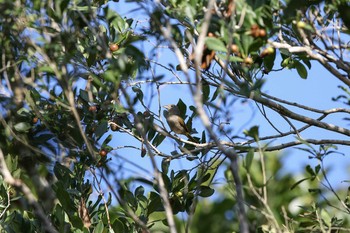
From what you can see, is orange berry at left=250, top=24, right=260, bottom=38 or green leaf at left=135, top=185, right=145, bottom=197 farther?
green leaf at left=135, top=185, right=145, bottom=197

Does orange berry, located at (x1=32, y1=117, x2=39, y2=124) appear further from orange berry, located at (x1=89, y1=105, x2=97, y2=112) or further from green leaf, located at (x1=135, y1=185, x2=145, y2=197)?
green leaf, located at (x1=135, y1=185, x2=145, y2=197)

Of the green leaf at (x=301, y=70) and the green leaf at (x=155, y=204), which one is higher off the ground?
the green leaf at (x=301, y=70)

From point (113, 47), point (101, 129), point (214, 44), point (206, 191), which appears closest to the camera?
point (214, 44)

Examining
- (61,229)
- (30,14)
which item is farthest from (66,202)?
(30,14)

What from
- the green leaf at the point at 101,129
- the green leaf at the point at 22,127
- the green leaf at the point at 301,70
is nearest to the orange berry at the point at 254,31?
the green leaf at the point at 301,70

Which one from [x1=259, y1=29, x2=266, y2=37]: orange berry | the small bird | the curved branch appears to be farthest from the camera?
the small bird

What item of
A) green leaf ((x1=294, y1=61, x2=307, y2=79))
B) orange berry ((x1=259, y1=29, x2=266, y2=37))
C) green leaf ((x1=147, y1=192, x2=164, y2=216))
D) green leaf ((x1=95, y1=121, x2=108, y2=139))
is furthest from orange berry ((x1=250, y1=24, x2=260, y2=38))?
green leaf ((x1=147, y1=192, x2=164, y2=216))

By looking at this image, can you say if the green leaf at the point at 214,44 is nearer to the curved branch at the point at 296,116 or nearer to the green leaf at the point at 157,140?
the curved branch at the point at 296,116

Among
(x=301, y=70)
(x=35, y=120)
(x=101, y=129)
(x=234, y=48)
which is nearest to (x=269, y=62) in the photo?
(x=301, y=70)

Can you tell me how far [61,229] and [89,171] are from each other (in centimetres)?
37

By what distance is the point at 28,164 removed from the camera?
5289 millimetres

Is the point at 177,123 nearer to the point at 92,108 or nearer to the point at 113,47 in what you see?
the point at 92,108

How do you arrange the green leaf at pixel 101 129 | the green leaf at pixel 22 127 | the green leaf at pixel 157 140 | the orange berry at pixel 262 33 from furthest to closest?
the green leaf at pixel 157 140, the green leaf at pixel 22 127, the green leaf at pixel 101 129, the orange berry at pixel 262 33

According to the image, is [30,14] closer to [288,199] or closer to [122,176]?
[122,176]
